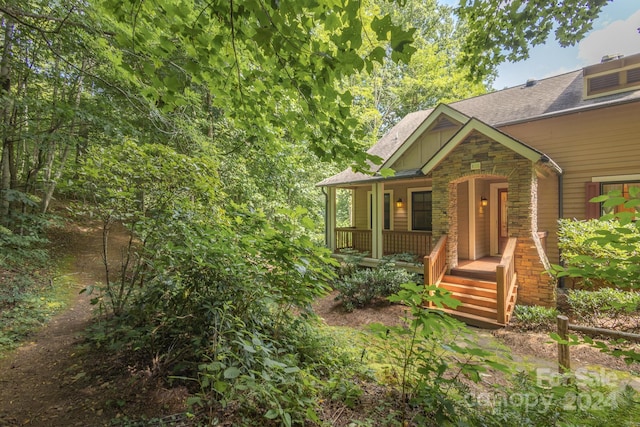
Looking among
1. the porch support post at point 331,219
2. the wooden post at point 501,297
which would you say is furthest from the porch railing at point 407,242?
the wooden post at point 501,297

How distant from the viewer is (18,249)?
24.6 ft

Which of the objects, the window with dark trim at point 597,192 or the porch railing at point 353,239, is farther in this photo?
the porch railing at point 353,239

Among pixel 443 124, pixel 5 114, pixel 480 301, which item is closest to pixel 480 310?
pixel 480 301

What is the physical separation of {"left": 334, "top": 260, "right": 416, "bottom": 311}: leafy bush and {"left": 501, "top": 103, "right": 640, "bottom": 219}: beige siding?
5.11 metres

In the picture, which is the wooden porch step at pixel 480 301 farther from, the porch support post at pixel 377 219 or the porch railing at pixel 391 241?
the porch support post at pixel 377 219

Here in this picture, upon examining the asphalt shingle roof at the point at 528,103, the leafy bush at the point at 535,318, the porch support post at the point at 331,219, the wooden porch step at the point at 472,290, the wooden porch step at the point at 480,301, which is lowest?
the leafy bush at the point at 535,318

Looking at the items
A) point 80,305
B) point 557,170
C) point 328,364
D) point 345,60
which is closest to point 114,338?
point 328,364

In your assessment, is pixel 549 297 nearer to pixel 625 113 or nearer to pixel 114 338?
pixel 625 113

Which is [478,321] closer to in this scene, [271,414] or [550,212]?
[550,212]

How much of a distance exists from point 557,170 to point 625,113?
2010 millimetres

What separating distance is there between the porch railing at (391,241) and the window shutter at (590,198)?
407cm

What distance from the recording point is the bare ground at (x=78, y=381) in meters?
2.32

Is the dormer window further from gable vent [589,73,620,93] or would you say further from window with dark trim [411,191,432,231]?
window with dark trim [411,191,432,231]

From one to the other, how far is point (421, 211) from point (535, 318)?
17.3 feet
